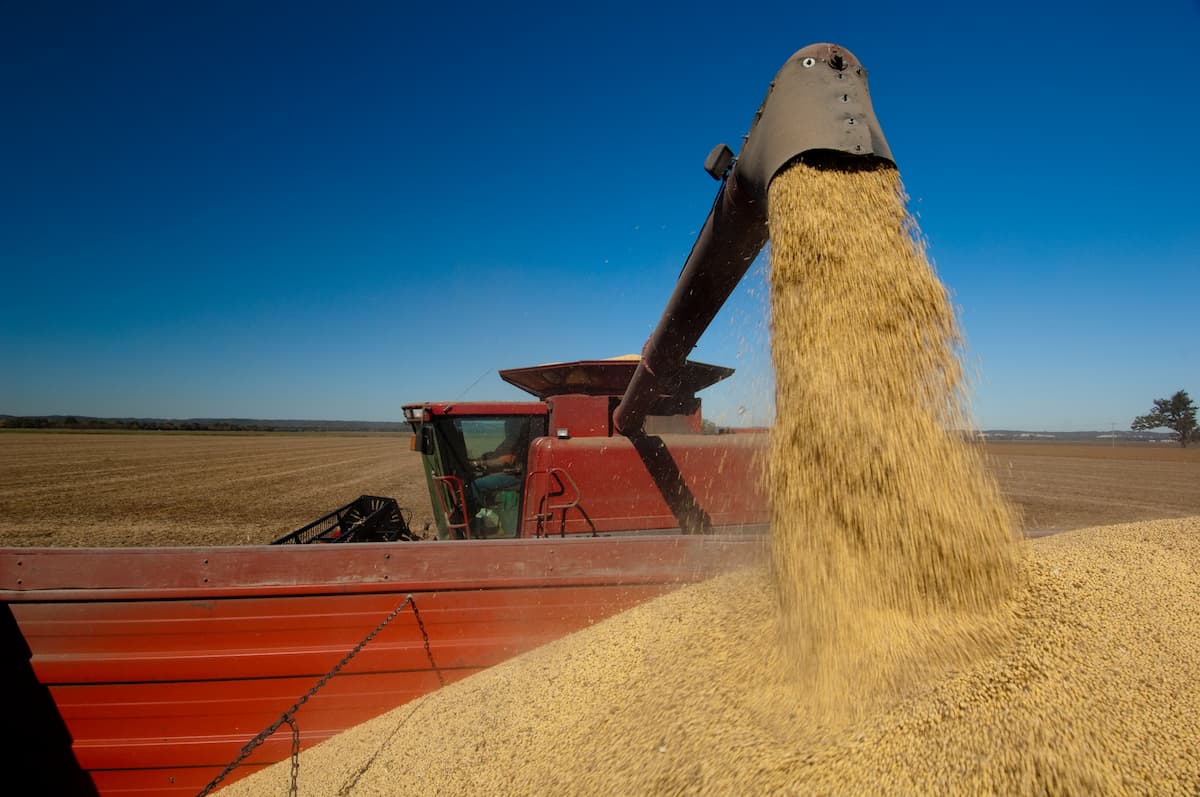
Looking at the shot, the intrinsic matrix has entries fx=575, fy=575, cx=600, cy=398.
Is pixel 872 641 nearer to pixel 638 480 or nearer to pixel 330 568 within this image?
pixel 638 480

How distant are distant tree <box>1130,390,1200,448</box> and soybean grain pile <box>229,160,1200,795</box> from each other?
68814 millimetres

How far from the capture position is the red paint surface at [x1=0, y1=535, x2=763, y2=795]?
2363 mm

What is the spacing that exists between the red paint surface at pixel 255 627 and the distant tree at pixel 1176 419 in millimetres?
69390

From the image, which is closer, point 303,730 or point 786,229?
point 786,229

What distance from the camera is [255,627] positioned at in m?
2.42

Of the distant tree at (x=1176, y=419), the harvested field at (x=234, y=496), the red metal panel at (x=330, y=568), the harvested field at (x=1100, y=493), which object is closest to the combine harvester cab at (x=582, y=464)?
the red metal panel at (x=330, y=568)

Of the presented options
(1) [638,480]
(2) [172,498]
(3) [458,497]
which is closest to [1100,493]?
(1) [638,480]

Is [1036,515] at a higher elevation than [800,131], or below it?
below

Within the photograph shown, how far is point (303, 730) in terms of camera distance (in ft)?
8.27

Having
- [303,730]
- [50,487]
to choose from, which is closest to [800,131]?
[303,730]

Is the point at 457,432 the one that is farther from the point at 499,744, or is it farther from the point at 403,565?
the point at 499,744

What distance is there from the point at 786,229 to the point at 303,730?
2830 mm

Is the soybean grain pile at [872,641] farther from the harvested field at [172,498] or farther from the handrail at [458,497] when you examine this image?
the harvested field at [172,498]

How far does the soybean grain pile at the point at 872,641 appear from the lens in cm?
136
